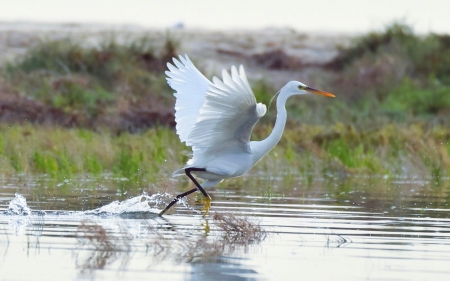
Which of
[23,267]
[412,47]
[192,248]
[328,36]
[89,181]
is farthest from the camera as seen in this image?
[328,36]

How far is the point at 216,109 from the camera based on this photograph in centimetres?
1045

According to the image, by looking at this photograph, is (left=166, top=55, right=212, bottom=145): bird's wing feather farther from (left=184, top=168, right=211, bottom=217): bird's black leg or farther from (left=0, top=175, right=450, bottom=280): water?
(left=0, top=175, right=450, bottom=280): water

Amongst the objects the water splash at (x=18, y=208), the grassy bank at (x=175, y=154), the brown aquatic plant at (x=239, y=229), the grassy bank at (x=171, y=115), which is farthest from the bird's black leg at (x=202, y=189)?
the grassy bank at (x=171, y=115)

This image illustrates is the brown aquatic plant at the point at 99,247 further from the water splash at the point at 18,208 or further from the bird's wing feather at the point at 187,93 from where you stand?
the bird's wing feather at the point at 187,93

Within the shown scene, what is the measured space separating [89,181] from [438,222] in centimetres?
610

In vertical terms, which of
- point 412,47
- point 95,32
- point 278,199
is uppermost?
point 95,32

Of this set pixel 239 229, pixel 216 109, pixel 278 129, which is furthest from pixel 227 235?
pixel 278 129

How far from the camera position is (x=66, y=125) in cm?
2319

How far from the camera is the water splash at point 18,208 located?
1062cm

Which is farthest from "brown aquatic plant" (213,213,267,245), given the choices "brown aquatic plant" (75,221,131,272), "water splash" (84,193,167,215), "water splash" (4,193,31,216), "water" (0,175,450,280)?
"water splash" (4,193,31,216)

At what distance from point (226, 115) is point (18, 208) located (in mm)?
2369

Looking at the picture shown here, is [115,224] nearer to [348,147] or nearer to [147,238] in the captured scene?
[147,238]

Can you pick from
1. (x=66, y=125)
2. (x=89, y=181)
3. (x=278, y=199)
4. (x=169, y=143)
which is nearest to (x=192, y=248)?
(x=278, y=199)

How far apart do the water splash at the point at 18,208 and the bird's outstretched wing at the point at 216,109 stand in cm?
187
